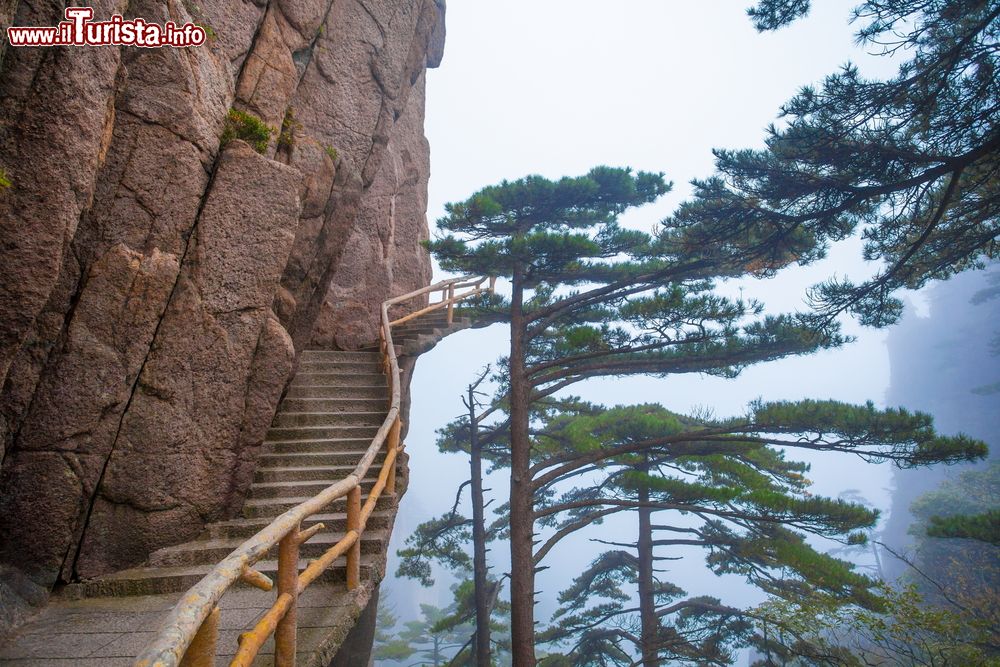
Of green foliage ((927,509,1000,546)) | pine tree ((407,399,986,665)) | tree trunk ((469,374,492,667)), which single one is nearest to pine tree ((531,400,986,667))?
pine tree ((407,399,986,665))

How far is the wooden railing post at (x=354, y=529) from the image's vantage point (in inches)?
169

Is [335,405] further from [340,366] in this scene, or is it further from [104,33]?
[104,33]

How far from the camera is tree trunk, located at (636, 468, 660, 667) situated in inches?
434

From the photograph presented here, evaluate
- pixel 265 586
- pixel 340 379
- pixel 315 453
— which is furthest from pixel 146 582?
pixel 340 379

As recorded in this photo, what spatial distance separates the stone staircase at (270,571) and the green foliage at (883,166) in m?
6.27

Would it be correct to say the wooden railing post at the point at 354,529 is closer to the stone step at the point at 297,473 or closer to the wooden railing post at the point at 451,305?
the stone step at the point at 297,473

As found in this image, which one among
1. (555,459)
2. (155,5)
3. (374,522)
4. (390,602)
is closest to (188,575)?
(374,522)

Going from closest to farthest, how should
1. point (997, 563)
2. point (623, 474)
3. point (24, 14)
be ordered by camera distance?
point (24, 14) < point (623, 474) < point (997, 563)

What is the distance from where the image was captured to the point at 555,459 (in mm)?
10055

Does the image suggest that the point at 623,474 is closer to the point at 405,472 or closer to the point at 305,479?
the point at 405,472

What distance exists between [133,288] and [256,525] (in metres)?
2.72

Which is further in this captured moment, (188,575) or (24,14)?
(188,575)

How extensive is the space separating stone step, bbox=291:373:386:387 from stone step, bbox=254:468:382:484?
242 cm

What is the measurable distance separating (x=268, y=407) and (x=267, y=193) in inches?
97.6
